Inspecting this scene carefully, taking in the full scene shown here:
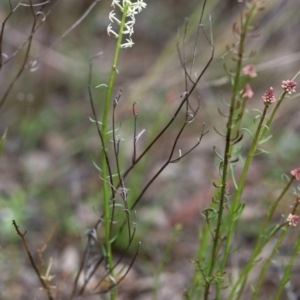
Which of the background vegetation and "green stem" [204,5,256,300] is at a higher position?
the background vegetation


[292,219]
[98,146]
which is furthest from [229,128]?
[98,146]

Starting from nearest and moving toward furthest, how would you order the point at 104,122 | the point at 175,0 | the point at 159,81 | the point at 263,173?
the point at 104,122, the point at 263,173, the point at 159,81, the point at 175,0

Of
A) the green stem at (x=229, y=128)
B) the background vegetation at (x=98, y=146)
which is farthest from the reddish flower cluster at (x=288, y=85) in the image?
the background vegetation at (x=98, y=146)

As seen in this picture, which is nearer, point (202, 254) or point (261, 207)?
point (202, 254)

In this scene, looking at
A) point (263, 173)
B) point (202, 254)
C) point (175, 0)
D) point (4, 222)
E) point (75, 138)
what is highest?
point (175, 0)

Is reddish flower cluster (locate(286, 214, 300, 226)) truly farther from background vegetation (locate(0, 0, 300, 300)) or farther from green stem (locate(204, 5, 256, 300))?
background vegetation (locate(0, 0, 300, 300))

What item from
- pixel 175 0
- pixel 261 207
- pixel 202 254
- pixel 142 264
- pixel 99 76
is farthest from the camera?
pixel 175 0

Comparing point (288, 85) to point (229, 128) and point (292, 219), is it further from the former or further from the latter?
point (292, 219)

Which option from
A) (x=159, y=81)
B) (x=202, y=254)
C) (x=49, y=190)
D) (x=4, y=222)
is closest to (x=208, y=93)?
(x=159, y=81)

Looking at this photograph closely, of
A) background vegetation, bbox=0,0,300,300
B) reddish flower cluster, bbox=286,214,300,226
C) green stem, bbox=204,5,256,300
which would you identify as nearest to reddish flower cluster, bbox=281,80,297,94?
green stem, bbox=204,5,256,300

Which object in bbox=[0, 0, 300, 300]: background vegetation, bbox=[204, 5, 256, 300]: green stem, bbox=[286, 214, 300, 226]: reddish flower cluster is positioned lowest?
bbox=[286, 214, 300, 226]: reddish flower cluster

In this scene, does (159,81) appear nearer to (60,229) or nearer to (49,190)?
(49,190)

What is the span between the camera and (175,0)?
4484 mm

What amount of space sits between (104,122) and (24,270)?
125 centimetres
